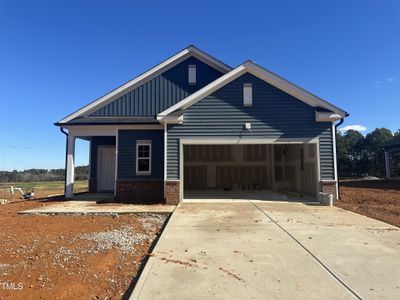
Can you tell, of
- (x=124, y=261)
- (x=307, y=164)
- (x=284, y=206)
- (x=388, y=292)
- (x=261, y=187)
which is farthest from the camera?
(x=261, y=187)

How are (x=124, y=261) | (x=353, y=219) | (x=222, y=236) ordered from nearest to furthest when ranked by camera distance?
(x=124, y=261) → (x=222, y=236) → (x=353, y=219)

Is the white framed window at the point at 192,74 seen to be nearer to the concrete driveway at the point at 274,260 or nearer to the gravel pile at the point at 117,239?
the concrete driveway at the point at 274,260

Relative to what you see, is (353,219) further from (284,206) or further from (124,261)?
(124,261)

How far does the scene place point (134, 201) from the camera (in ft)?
42.9

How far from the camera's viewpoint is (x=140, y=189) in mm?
13688

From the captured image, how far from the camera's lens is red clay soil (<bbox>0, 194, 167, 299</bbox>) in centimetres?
431

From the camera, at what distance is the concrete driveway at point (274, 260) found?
404cm

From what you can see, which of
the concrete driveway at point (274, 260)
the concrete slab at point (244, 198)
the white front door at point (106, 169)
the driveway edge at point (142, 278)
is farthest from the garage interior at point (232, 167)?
the driveway edge at point (142, 278)

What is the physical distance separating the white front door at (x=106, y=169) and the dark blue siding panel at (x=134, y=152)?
3636 mm

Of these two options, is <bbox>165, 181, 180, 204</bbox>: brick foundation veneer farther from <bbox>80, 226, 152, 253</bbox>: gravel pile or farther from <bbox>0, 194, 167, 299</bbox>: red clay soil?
<bbox>80, 226, 152, 253</bbox>: gravel pile

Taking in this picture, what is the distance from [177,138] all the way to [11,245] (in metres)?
7.36

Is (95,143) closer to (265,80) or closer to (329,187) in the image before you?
(265,80)

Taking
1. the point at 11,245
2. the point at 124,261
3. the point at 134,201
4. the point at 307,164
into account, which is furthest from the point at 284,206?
the point at 11,245

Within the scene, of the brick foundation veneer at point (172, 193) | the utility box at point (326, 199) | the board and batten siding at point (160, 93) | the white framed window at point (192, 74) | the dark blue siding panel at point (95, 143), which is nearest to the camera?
the utility box at point (326, 199)
